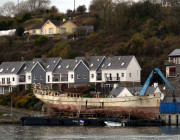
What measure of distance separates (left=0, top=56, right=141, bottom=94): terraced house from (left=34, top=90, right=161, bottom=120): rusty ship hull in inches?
618

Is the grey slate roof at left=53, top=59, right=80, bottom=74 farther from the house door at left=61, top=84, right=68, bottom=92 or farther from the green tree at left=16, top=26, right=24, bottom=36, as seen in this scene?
the green tree at left=16, top=26, right=24, bottom=36

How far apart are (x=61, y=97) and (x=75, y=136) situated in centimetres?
2057

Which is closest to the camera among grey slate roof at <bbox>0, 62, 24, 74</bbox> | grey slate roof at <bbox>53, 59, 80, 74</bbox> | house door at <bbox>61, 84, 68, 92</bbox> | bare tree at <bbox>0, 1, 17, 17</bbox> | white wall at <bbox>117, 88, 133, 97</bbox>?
white wall at <bbox>117, 88, 133, 97</bbox>

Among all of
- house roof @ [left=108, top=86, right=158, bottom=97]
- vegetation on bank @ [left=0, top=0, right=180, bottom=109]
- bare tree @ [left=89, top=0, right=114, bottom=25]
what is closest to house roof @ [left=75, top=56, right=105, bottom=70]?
vegetation on bank @ [left=0, top=0, right=180, bottom=109]

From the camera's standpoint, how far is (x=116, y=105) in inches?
3307

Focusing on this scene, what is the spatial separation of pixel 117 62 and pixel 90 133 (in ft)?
118

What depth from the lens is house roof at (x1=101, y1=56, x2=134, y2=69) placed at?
346 feet

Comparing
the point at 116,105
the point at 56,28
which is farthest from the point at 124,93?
the point at 56,28

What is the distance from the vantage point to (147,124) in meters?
80.3

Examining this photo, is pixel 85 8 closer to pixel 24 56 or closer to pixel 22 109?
pixel 24 56

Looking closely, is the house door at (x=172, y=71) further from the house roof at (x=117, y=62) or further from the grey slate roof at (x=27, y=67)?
the grey slate roof at (x=27, y=67)

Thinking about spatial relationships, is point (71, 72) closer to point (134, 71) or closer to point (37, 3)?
point (134, 71)

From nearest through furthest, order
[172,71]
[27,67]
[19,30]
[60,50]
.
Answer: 1. [172,71]
2. [27,67]
3. [60,50]
4. [19,30]

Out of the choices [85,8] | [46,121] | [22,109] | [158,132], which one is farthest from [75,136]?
[85,8]
